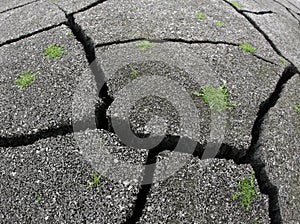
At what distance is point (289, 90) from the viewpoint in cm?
252

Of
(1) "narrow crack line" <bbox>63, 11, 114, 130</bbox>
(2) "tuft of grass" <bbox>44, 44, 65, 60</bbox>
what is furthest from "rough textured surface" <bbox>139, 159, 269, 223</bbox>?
(2) "tuft of grass" <bbox>44, 44, 65, 60</bbox>

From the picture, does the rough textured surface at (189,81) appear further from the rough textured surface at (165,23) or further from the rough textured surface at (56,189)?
the rough textured surface at (56,189)

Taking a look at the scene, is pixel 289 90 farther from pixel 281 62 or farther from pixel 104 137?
pixel 104 137

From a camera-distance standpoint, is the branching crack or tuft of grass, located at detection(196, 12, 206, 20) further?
tuft of grass, located at detection(196, 12, 206, 20)

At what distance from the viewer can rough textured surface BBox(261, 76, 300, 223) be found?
6.48ft

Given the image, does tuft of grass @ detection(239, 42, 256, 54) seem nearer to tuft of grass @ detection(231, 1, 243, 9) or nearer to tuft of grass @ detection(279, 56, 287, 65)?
tuft of grass @ detection(279, 56, 287, 65)

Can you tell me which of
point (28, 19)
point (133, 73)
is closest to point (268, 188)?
point (133, 73)

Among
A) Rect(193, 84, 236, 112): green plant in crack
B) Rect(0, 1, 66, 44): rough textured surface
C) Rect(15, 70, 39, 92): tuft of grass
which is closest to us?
Rect(193, 84, 236, 112): green plant in crack

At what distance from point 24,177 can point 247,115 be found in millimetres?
1436

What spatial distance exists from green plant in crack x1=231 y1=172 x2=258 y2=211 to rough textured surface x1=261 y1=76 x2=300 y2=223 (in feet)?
0.45

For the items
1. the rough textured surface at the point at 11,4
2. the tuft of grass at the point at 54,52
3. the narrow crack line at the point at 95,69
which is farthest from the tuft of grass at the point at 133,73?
the rough textured surface at the point at 11,4

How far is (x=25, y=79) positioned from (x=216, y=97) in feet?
4.34

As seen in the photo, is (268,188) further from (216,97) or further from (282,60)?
(282,60)

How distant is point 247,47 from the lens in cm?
272
